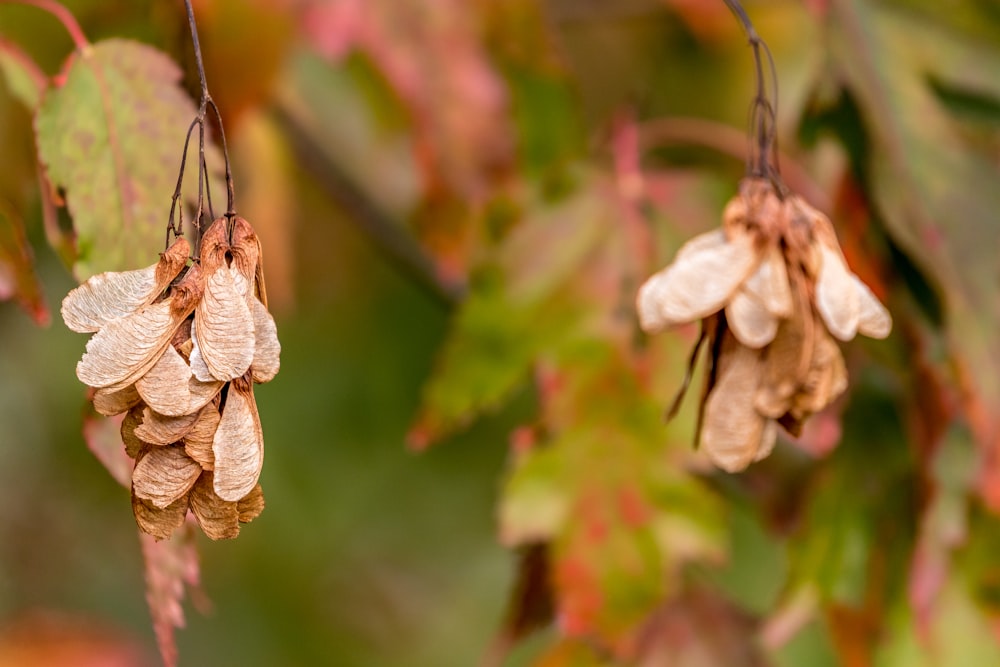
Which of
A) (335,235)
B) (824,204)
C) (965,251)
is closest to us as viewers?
(965,251)

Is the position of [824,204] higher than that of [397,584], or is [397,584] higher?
[824,204]

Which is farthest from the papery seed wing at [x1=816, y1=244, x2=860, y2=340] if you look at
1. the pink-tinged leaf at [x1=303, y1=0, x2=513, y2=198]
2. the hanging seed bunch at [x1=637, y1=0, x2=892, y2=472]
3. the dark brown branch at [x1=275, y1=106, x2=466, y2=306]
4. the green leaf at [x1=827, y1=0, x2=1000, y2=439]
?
the dark brown branch at [x1=275, y1=106, x2=466, y2=306]

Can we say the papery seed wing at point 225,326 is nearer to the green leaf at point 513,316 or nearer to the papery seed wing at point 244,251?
the papery seed wing at point 244,251

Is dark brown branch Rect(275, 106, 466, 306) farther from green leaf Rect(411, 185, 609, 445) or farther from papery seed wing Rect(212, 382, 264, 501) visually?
papery seed wing Rect(212, 382, 264, 501)

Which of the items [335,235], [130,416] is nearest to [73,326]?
[130,416]

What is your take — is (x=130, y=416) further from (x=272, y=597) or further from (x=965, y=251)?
(x=272, y=597)

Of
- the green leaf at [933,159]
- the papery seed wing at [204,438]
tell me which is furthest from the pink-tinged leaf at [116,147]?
the green leaf at [933,159]
